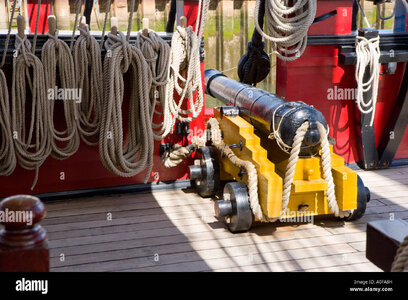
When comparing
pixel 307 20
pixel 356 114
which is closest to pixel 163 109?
pixel 307 20

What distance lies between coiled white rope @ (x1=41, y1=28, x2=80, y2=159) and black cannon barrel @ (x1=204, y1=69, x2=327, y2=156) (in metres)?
1.07

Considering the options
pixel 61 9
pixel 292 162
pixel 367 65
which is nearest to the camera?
pixel 292 162

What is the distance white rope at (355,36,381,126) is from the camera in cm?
430

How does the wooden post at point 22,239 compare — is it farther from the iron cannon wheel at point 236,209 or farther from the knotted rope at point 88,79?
the knotted rope at point 88,79

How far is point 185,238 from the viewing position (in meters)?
3.33

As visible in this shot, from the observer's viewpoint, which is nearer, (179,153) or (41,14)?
(179,153)

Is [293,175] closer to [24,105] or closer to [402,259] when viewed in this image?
[24,105]

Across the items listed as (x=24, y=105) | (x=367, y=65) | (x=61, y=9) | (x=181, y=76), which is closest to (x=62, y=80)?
(x=24, y=105)

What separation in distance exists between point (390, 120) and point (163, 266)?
2.49 meters

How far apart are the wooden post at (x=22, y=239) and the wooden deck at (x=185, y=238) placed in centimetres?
170

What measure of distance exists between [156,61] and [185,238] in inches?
47.2

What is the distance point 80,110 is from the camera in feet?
12.1

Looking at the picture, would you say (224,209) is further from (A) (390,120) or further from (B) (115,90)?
(A) (390,120)

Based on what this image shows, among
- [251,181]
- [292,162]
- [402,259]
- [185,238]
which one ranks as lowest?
[185,238]
